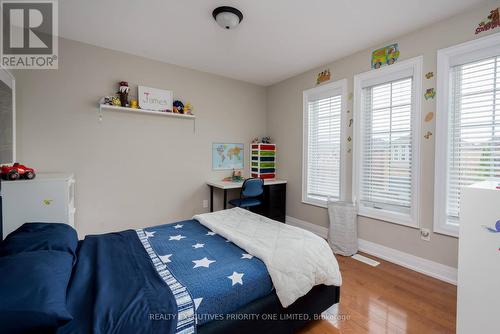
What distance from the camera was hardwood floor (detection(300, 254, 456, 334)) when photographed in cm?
160

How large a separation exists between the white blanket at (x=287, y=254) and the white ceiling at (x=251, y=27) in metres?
1.97

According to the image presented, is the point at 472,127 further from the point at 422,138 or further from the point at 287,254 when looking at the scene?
the point at 287,254

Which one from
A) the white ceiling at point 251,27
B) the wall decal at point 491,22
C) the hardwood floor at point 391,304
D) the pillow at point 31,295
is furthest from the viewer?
the white ceiling at point 251,27

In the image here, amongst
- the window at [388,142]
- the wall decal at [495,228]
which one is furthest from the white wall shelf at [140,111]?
the wall decal at [495,228]

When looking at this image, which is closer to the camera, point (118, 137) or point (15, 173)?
point (15, 173)

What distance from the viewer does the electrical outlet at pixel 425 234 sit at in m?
2.32

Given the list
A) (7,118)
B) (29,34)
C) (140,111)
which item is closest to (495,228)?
(140,111)

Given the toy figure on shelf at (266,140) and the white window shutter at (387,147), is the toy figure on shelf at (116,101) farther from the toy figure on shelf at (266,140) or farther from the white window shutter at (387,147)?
the white window shutter at (387,147)

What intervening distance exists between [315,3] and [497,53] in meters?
1.60

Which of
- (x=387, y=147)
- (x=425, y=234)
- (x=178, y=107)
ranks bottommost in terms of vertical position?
(x=425, y=234)

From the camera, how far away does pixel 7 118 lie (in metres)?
2.06

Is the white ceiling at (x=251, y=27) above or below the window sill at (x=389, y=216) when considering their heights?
above

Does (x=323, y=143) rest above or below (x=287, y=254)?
above

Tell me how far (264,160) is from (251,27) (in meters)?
2.14
